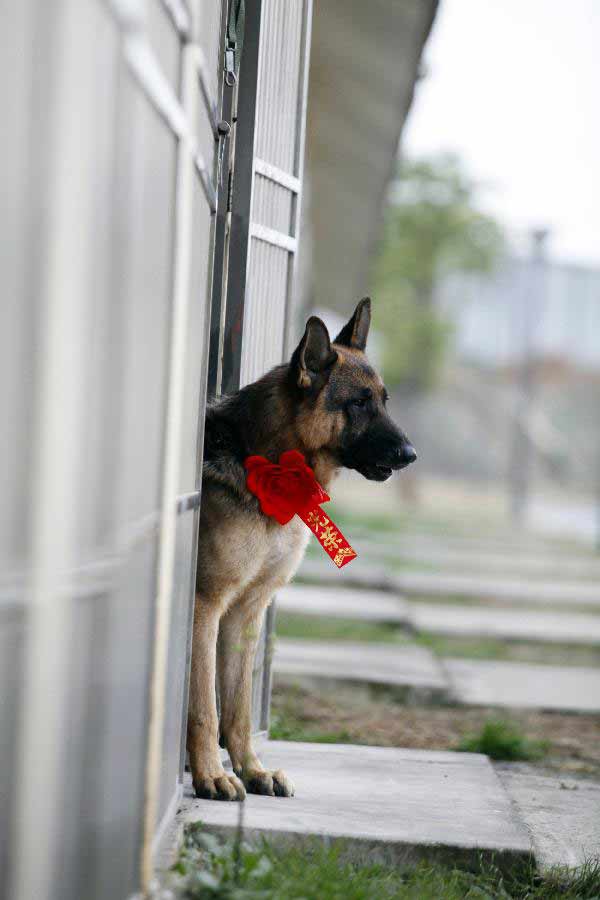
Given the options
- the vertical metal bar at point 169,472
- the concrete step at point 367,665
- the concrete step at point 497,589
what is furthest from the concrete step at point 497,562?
the vertical metal bar at point 169,472

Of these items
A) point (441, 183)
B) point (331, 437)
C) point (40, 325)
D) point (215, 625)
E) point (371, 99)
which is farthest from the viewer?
point (441, 183)

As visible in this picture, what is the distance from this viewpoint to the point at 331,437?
12.3 ft

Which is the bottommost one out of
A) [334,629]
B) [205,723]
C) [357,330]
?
[334,629]

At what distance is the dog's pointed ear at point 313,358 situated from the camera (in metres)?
3.65

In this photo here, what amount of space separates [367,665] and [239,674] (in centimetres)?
330

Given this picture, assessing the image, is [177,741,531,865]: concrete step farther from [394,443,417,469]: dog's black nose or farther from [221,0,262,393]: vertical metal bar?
[221,0,262,393]: vertical metal bar

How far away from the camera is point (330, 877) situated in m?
2.81

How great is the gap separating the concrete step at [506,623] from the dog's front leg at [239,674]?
513 centimetres

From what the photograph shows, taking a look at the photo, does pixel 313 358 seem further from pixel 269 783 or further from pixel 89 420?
pixel 89 420

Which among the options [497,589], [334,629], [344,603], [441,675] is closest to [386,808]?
[441,675]

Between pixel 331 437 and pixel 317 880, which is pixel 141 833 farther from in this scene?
pixel 331 437

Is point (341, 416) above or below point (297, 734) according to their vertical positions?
above

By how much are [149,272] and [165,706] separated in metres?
1.13

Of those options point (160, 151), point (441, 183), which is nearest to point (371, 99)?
point (160, 151)
